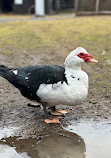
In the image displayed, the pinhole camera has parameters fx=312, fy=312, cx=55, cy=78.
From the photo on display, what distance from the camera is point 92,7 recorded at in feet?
63.4

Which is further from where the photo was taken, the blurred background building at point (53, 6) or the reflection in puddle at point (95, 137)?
the blurred background building at point (53, 6)

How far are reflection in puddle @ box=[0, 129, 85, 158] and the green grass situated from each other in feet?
6.03

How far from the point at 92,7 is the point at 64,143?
1637 cm

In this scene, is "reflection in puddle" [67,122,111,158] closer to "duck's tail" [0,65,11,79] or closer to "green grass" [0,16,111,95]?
"duck's tail" [0,65,11,79]

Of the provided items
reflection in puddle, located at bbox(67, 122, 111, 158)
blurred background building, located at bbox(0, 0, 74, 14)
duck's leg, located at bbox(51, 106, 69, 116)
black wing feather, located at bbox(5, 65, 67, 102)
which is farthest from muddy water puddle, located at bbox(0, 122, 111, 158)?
blurred background building, located at bbox(0, 0, 74, 14)

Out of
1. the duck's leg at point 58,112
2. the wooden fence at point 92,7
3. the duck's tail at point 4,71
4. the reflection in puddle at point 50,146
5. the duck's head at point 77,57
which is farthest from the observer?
the wooden fence at point 92,7

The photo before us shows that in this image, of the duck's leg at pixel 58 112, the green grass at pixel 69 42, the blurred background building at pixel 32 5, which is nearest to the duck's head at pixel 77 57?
the duck's leg at pixel 58 112

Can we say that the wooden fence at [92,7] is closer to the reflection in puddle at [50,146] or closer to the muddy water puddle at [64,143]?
the muddy water puddle at [64,143]

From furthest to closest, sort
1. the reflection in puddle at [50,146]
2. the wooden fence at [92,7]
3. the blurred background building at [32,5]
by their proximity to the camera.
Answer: the blurred background building at [32,5] < the wooden fence at [92,7] < the reflection in puddle at [50,146]

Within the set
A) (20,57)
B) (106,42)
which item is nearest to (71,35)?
(106,42)

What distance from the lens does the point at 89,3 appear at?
19.2m

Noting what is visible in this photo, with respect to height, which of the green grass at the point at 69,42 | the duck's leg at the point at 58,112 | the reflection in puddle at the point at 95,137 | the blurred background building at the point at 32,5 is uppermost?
the blurred background building at the point at 32,5

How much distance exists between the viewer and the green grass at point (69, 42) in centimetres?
696

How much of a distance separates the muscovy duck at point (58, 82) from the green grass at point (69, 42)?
1460 millimetres
